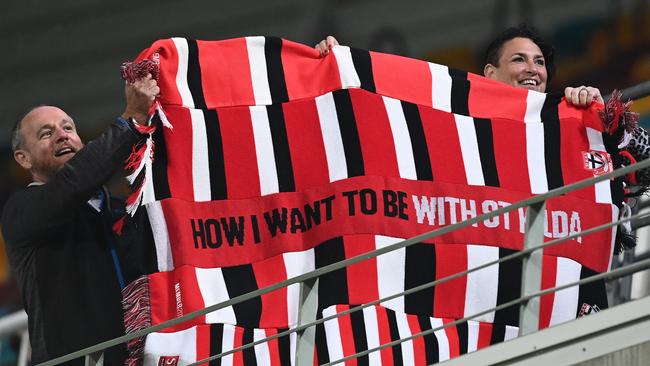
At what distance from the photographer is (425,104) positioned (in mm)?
5250

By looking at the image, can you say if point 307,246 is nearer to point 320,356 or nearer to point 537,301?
point 320,356

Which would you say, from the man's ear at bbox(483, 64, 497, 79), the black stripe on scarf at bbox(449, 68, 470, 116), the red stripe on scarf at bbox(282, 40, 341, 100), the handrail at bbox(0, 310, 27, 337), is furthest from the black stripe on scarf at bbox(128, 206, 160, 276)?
the handrail at bbox(0, 310, 27, 337)

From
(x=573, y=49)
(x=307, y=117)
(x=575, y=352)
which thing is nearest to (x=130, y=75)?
(x=307, y=117)

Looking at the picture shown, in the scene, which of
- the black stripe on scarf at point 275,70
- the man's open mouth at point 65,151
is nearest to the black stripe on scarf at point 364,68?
the black stripe on scarf at point 275,70

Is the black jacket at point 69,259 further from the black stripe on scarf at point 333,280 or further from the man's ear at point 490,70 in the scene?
the man's ear at point 490,70

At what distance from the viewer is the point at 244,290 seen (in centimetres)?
500

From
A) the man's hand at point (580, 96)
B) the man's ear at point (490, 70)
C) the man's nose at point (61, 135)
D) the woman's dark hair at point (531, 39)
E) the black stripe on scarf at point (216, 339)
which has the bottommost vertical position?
the black stripe on scarf at point (216, 339)

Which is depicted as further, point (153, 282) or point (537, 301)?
point (153, 282)

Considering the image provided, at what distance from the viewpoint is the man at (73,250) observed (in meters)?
4.81

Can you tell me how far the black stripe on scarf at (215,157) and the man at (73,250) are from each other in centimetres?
23

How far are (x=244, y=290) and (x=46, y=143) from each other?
34.2 inches

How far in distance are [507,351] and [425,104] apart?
1.22 metres

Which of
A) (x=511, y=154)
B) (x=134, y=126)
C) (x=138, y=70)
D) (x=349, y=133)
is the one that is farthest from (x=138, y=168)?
(x=511, y=154)

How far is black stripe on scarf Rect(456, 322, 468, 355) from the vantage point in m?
4.92
